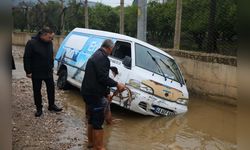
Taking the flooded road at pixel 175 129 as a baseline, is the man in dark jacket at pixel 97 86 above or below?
above

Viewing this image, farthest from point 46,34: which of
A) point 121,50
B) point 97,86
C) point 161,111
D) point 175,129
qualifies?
point 175,129

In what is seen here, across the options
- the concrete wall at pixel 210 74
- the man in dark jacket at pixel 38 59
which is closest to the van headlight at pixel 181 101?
the concrete wall at pixel 210 74

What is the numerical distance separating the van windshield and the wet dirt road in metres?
1.02

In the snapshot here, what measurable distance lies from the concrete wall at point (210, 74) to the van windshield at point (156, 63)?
152 centimetres

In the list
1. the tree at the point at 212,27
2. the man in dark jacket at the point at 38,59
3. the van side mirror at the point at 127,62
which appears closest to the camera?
the man in dark jacket at the point at 38,59

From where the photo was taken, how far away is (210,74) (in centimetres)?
996

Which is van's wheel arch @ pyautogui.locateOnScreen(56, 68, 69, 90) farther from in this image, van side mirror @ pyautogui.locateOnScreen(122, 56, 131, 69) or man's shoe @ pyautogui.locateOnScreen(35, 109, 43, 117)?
man's shoe @ pyautogui.locateOnScreen(35, 109, 43, 117)

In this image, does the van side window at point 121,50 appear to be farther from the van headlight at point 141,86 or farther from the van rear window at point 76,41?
the van rear window at point 76,41

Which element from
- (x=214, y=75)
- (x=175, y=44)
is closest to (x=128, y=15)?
(x=175, y=44)

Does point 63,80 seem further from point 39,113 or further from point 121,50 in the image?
point 39,113

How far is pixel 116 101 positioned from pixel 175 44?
420 centimetres

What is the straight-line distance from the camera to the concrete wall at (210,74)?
9259 millimetres

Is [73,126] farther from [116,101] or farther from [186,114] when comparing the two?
[186,114]

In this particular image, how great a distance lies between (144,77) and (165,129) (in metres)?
1.24
